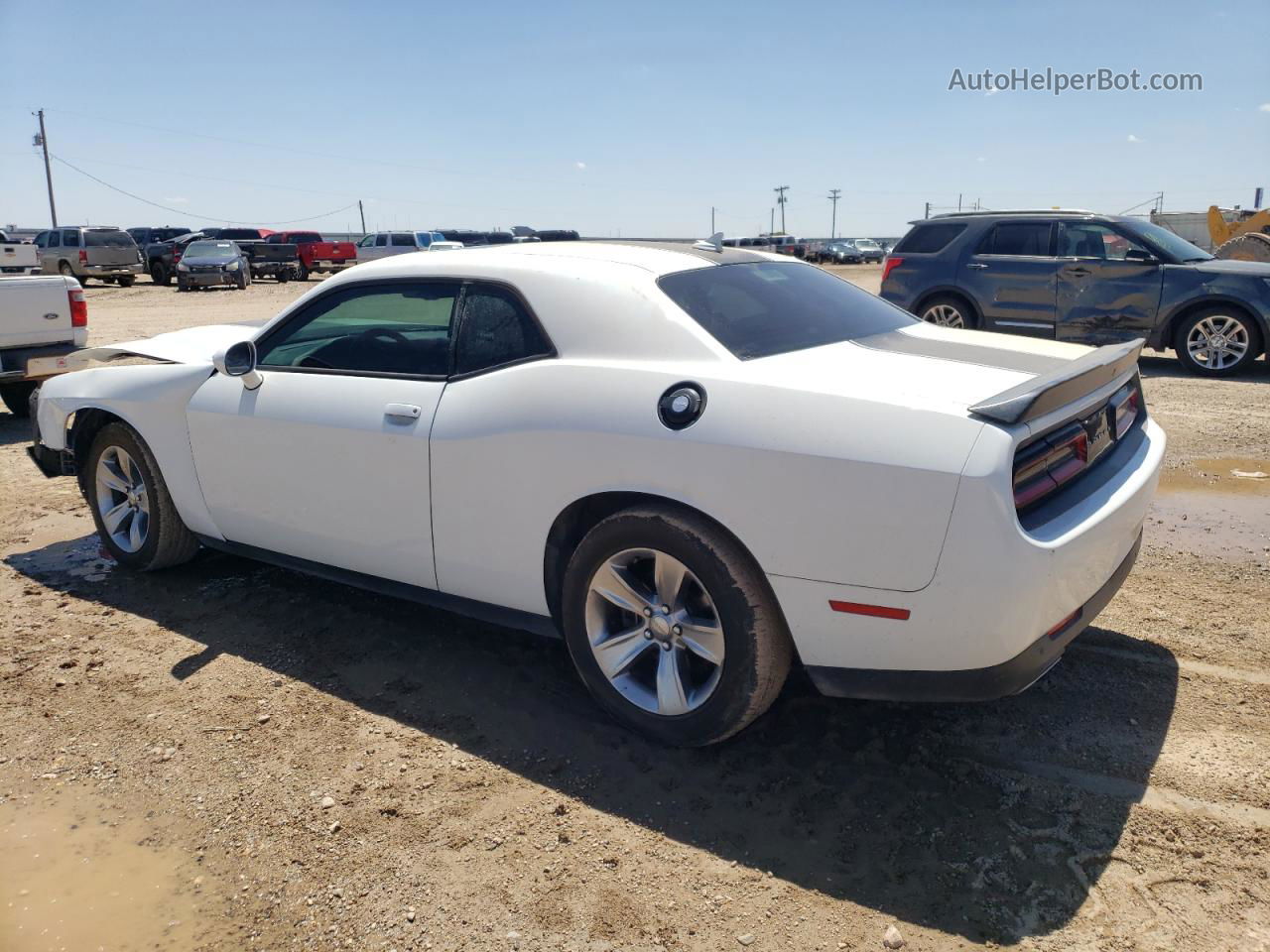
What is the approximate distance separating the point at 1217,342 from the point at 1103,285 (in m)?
1.30

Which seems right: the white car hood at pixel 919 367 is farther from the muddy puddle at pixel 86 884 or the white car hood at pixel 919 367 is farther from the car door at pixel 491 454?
the muddy puddle at pixel 86 884

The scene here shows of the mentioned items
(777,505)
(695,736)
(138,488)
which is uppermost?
(777,505)

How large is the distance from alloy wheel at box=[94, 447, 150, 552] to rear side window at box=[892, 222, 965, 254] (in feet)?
31.2

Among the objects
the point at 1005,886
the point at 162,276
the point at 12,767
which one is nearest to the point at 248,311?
the point at 162,276

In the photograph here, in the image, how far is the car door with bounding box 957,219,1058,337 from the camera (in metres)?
10.9

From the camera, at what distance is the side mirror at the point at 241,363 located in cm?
403

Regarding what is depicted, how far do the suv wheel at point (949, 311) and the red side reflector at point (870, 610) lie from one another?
31.1ft

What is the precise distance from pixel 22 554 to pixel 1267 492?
7.36 m

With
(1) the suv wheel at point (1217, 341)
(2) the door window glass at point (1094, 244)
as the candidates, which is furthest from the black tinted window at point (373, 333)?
(1) the suv wheel at point (1217, 341)

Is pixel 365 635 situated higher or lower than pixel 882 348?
lower

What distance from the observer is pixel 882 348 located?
3.35 metres

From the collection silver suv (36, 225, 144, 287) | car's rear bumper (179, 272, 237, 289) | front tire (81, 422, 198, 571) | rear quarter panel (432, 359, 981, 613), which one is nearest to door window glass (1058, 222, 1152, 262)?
rear quarter panel (432, 359, 981, 613)

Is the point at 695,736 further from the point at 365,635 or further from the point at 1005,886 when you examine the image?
the point at 365,635

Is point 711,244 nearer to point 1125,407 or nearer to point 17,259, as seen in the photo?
point 1125,407
